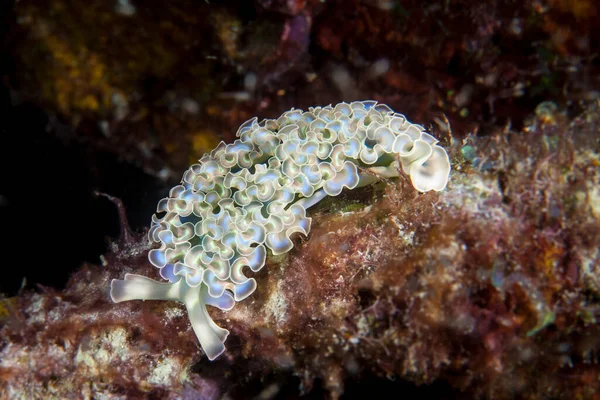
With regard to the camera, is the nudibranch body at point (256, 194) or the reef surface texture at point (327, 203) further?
the nudibranch body at point (256, 194)

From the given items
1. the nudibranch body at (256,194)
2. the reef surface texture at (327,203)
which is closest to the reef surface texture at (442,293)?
the reef surface texture at (327,203)

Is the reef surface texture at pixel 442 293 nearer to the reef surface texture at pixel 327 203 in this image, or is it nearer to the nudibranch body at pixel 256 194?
the reef surface texture at pixel 327 203

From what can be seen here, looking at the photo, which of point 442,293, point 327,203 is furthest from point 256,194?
point 442,293

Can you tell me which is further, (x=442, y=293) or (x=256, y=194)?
(x=256, y=194)

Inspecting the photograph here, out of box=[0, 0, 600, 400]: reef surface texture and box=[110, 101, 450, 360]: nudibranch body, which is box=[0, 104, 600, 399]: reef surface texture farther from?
box=[110, 101, 450, 360]: nudibranch body

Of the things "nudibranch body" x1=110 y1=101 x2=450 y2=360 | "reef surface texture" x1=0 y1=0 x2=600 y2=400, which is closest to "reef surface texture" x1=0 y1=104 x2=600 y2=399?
"reef surface texture" x1=0 y1=0 x2=600 y2=400

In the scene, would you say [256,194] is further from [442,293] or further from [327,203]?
[442,293]

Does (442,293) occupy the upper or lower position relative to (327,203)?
upper

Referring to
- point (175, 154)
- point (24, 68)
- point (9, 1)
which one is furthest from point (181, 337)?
point (9, 1)
